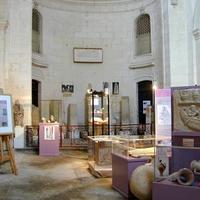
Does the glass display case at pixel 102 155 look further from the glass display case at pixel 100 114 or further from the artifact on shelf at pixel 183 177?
the glass display case at pixel 100 114

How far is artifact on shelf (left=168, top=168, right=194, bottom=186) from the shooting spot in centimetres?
443

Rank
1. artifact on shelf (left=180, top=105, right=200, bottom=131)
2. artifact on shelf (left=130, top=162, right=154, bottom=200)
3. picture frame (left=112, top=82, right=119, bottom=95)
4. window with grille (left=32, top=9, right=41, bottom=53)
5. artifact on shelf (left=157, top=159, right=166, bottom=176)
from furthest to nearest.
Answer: picture frame (left=112, top=82, right=119, bottom=95), window with grille (left=32, top=9, right=41, bottom=53), artifact on shelf (left=130, top=162, right=154, bottom=200), artifact on shelf (left=157, top=159, right=166, bottom=176), artifact on shelf (left=180, top=105, right=200, bottom=131)

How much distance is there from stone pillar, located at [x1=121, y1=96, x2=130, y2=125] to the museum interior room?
45 millimetres

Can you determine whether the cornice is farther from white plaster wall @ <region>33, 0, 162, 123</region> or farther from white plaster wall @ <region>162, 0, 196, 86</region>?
white plaster wall @ <region>162, 0, 196, 86</region>

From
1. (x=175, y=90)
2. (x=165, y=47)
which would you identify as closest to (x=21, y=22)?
(x=165, y=47)

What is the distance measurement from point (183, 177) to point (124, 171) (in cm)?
144

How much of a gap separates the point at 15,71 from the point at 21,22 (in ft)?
6.10

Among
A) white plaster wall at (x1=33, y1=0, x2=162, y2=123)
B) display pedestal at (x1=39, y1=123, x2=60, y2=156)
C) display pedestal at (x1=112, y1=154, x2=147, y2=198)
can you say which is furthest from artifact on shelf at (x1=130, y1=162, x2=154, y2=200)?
white plaster wall at (x1=33, y1=0, x2=162, y2=123)

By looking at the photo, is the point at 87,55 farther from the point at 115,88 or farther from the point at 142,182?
the point at 142,182

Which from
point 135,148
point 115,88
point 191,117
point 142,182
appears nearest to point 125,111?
point 115,88

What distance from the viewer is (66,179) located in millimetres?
7125

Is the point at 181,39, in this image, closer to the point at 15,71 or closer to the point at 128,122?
the point at 128,122

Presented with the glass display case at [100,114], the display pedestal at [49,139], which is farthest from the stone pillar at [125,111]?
the display pedestal at [49,139]

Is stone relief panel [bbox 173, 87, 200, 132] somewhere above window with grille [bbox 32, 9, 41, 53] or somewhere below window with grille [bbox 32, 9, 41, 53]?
below
